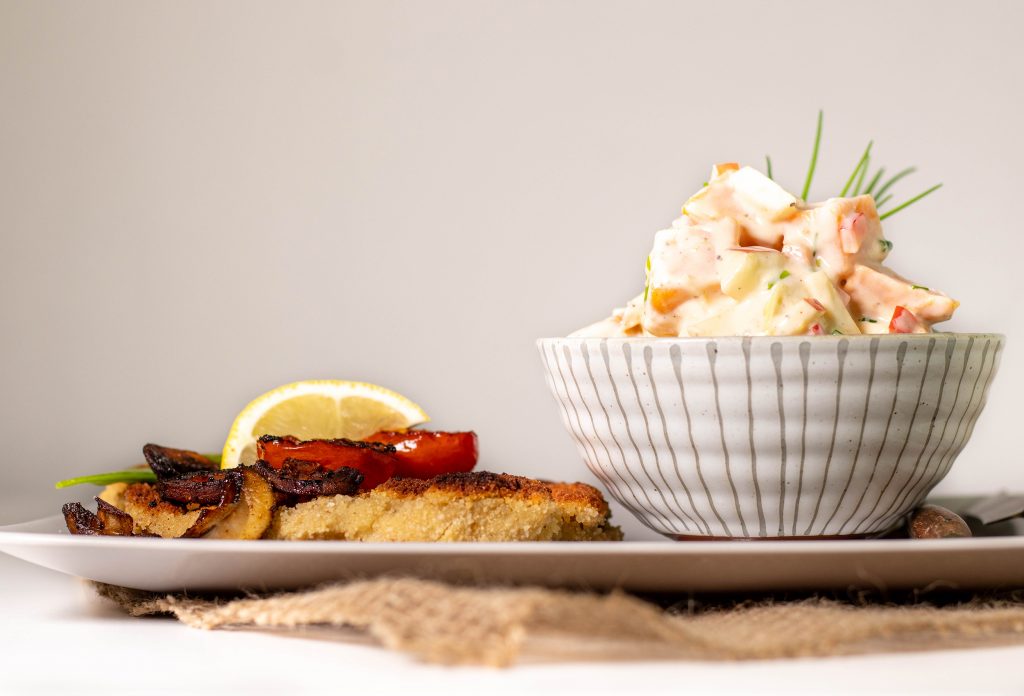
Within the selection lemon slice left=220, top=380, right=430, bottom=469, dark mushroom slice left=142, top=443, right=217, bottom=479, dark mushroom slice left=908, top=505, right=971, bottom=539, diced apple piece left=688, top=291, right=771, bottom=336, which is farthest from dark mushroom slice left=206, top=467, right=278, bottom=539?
dark mushroom slice left=908, top=505, right=971, bottom=539

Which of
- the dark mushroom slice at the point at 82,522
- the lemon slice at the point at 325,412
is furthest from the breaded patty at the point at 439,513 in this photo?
the lemon slice at the point at 325,412

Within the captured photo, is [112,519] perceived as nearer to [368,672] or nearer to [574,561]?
[368,672]

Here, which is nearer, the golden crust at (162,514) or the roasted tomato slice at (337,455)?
the golden crust at (162,514)

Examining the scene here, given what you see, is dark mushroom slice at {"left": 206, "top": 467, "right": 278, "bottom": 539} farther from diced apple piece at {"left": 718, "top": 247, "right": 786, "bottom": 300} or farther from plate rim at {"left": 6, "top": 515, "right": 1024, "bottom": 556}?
diced apple piece at {"left": 718, "top": 247, "right": 786, "bottom": 300}

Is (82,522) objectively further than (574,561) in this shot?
Yes

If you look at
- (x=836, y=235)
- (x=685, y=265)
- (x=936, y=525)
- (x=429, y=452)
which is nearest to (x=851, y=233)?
(x=836, y=235)

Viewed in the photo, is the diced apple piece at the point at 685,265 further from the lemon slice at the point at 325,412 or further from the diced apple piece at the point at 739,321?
the lemon slice at the point at 325,412

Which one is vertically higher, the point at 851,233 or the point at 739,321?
the point at 851,233
